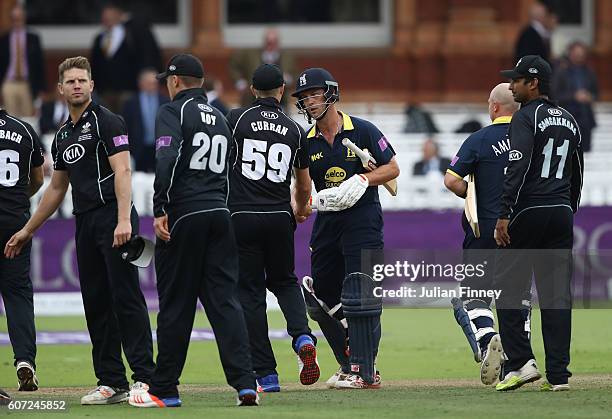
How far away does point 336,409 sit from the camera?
10570 millimetres

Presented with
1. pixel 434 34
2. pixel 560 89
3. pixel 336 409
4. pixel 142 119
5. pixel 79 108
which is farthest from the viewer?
pixel 434 34

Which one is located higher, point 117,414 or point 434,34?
point 434,34

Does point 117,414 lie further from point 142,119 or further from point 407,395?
point 142,119

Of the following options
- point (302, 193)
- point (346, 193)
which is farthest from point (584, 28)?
point (346, 193)

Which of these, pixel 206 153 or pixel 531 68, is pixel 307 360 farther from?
pixel 531 68

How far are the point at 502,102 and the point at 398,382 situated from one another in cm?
239

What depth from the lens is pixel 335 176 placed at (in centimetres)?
1252

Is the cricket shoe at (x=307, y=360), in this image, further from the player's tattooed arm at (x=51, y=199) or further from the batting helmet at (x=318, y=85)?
the player's tattooed arm at (x=51, y=199)

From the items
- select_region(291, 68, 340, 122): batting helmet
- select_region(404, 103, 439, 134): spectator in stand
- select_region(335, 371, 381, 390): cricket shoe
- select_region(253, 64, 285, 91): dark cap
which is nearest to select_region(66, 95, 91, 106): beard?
select_region(253, 64, 285, 91): dark cap

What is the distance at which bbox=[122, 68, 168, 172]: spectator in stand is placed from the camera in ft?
73.6

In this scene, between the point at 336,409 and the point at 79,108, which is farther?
the point at 79,108

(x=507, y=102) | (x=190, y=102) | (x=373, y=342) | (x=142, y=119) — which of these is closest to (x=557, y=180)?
(x=507, y=102)

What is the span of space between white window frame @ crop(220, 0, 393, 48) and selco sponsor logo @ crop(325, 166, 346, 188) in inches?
580

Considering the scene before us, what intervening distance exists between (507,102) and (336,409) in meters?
3.12
